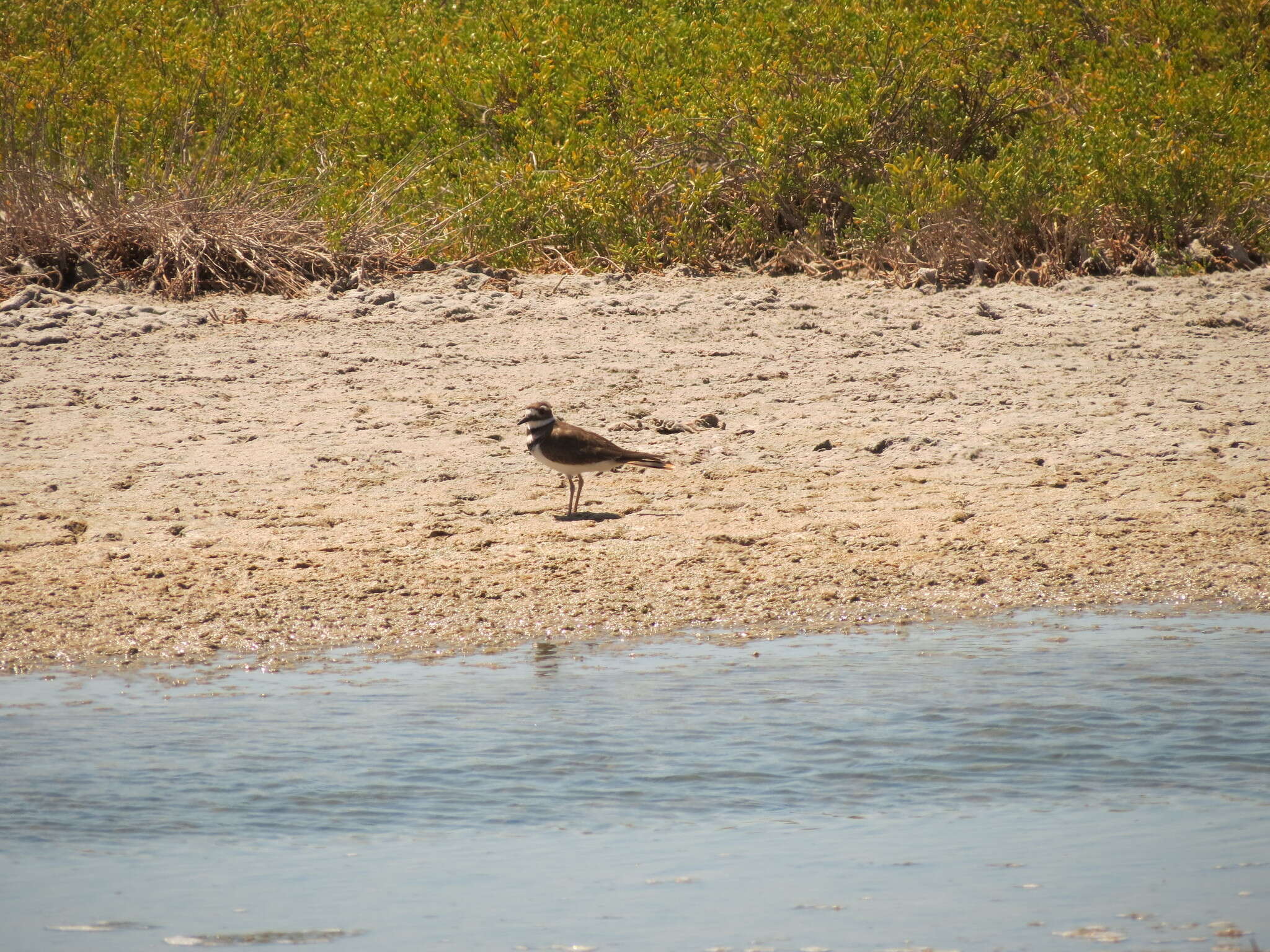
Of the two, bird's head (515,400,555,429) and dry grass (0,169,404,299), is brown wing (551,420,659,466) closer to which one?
bird's head (515,400,555,429)

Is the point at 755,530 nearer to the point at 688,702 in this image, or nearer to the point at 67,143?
the point at 688,702

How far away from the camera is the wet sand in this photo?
21.1 ft

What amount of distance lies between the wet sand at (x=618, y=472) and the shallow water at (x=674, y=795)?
0.45 meters

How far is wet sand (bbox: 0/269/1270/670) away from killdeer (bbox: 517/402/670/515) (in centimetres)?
21

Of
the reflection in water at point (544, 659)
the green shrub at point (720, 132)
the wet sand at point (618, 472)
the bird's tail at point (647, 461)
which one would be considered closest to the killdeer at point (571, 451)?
the bird's tail at point (647, 461)

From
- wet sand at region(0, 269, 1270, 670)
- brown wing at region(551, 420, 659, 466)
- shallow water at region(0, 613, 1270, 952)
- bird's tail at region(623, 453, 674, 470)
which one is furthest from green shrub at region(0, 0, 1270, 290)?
shallow water at region(0, 613, 1270, 952)

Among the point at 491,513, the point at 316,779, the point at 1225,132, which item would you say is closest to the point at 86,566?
the point at 491,513

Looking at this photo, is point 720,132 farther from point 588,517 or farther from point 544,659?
point 544,659

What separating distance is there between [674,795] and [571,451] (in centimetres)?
286

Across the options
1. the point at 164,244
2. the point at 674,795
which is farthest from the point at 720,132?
the point at 674,795

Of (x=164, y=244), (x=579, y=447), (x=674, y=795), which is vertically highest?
(x=164, y=244)

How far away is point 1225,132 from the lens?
11.2 m

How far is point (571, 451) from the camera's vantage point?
721 cm

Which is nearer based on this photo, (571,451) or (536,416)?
(571,451)
